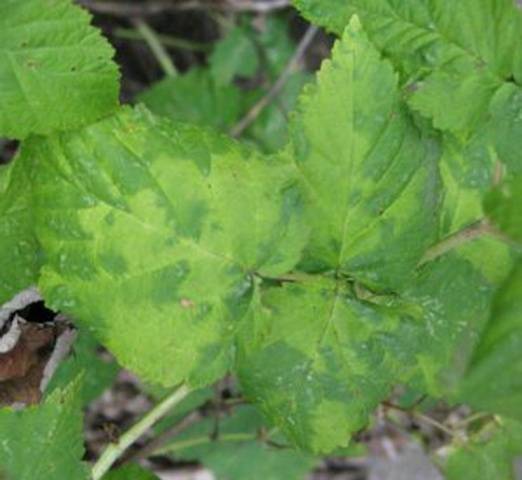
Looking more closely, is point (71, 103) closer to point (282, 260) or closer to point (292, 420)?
point (282, 260)

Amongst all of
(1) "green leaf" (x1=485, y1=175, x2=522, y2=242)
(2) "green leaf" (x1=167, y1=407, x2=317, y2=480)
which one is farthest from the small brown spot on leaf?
(2) "green leaf" (x1=167, y1=407, x2=317, y2=480)

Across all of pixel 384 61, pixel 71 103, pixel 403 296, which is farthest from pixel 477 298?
pixel 71 103

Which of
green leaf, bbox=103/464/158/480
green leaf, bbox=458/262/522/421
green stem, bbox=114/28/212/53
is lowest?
green leaf, bbox=103/464/158/480

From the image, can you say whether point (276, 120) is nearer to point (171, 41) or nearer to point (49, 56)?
point (171, 41)

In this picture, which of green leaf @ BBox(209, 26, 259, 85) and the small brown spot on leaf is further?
green leaf @ BBox(209, 26, 259, 85)

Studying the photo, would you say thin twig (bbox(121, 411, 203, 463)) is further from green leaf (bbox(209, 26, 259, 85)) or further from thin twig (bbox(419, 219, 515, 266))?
green leaf (bbox(209, 26, 259, 85))
